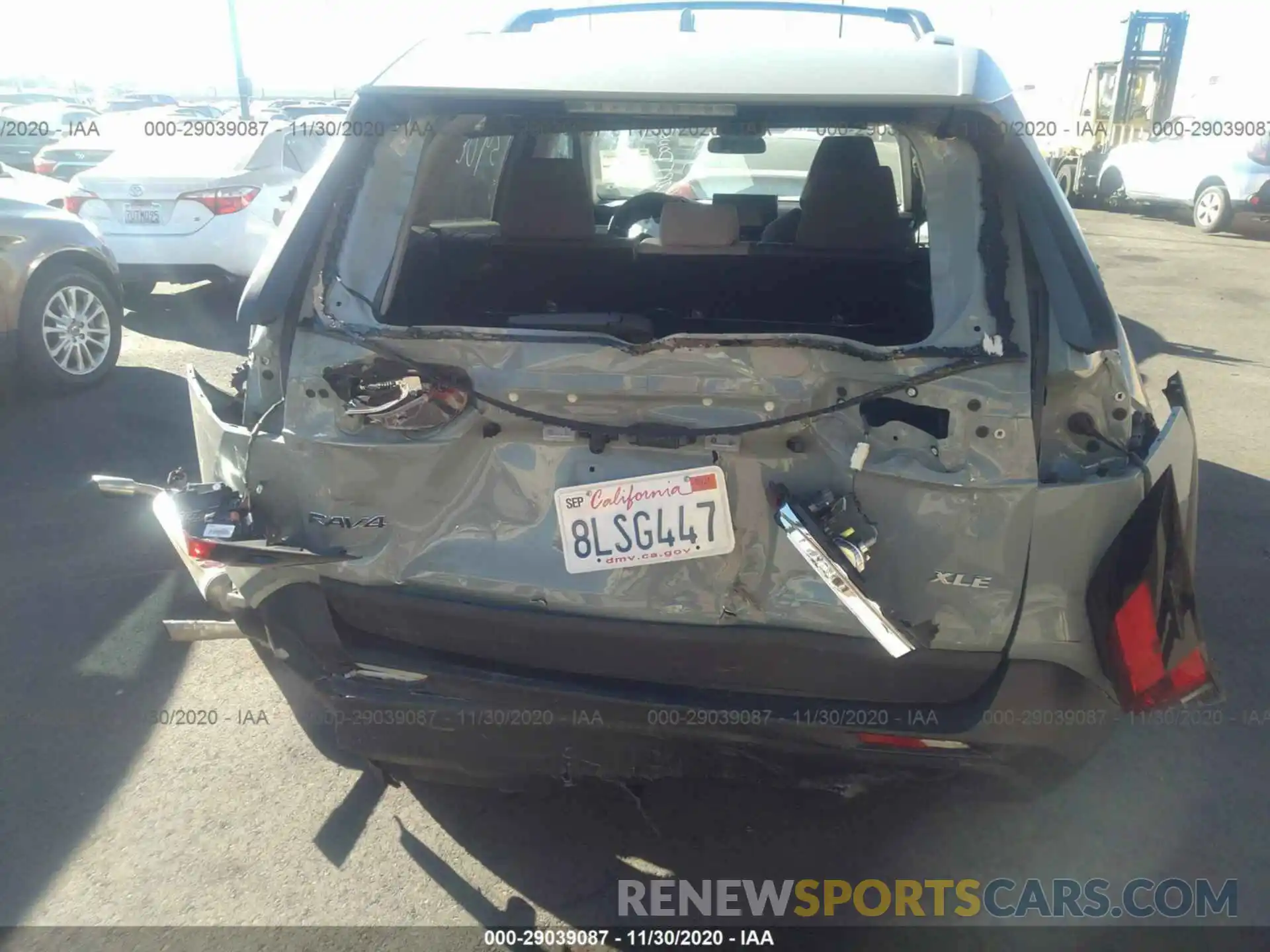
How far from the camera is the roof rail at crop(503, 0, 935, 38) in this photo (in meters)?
3.42

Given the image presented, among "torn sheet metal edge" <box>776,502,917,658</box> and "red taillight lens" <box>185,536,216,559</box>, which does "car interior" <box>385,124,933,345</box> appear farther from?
"torn sheet metal edge" <box>776,502,917,658</box>

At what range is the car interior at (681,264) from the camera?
11.1 feet

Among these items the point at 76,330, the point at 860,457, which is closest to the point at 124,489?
the point at 860,457

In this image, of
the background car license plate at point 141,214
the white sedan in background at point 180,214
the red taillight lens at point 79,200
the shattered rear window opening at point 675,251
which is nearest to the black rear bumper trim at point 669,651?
the shattered rear window opening at point 675,251

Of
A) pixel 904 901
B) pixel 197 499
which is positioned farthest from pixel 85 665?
pixel 904 901

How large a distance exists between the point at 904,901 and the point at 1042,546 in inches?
42.6

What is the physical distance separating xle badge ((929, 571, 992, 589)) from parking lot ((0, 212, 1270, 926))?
0.48 metres

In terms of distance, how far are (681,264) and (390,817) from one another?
79.1 inches

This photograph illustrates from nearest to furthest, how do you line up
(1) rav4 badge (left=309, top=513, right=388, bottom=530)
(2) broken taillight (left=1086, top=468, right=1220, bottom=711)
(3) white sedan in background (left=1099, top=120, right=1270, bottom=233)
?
(2) broken taillight (left=1086, top=468, right=1220, bottom=711) → (1) rav4 badge (left=309, top=513, right=388, bottom=530) → (3) white sedan in background (left=1099, top=120, right=1270, bottom=233)

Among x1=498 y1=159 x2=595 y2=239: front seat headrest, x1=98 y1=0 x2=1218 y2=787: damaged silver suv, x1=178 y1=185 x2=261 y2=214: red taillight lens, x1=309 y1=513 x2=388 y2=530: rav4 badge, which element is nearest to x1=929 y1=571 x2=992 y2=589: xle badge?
x1=98 y1=0 x2=1218 y2=787: damaged silver suv

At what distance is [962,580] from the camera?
207 centimetres

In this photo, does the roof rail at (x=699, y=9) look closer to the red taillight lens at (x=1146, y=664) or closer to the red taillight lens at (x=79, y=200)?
the red taillight lens at (x=1146, y=664)

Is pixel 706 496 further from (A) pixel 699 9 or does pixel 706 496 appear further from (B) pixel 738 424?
(A) pixel 699 9

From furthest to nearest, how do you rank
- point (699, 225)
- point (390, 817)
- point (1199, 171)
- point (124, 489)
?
point (1199, 171) → point (699, 225) → point (390, 817) → point (124, 489)
